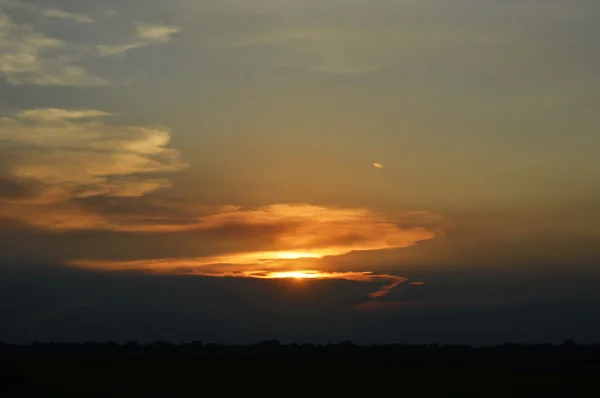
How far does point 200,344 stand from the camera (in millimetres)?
70500

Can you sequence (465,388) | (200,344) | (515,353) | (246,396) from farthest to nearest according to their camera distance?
1. (200,344)
2. (515,353)
3. (465,388)
4. (246,396)

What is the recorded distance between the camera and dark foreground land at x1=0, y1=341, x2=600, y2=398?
138 ft

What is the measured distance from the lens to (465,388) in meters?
43.1

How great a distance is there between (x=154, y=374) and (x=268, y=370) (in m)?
6.76

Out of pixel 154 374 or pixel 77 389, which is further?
pixel 154 374

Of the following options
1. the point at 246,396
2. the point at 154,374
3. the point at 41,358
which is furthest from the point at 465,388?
the point at 41,358

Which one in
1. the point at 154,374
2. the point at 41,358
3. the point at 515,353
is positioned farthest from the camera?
the point at 515,353

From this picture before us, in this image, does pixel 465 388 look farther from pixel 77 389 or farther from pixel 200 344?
pixel 200 344

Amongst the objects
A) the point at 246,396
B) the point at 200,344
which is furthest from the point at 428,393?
the point at 200,344

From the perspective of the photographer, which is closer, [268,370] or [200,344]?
[268,370]

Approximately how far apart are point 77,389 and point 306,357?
20.3 m

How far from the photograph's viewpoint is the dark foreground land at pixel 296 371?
1658 inches

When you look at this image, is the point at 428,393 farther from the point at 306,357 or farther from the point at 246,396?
the point at 306,357

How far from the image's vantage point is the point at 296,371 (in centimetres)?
4928
